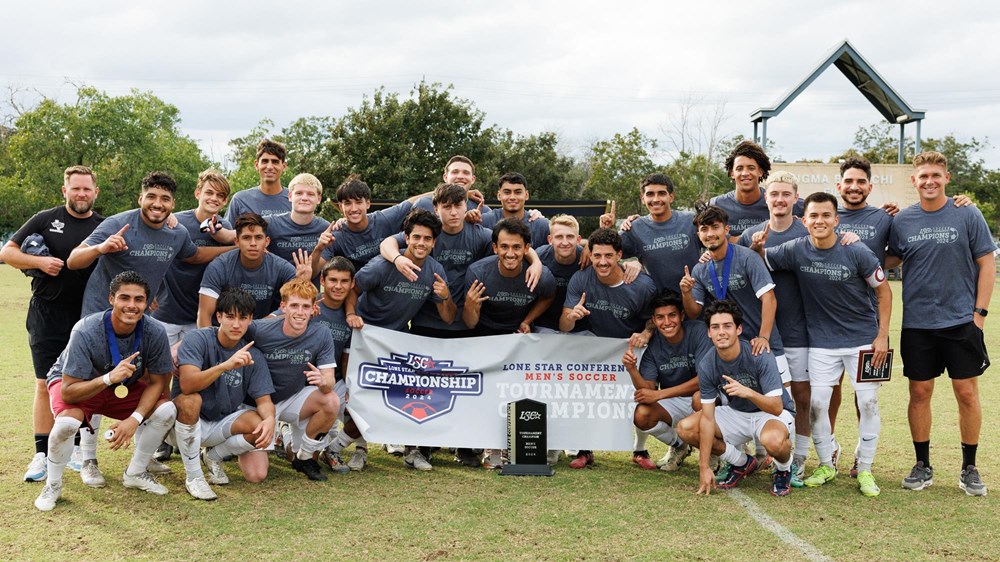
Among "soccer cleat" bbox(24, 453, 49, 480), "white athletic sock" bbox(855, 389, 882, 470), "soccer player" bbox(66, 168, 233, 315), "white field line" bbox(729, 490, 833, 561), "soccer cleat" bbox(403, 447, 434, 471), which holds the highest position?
"soccer player" bbox(66, 168, 233, 315)

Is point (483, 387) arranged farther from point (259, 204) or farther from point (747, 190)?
point (747, 190)

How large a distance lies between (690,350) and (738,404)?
62 centimetres

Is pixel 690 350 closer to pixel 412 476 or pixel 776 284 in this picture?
pixel 776 284

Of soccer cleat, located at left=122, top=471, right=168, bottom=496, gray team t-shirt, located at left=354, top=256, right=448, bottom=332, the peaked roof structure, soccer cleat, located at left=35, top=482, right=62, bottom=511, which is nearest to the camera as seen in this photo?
soccer cleat, located at left=35, top=482, right=62, bottom=511

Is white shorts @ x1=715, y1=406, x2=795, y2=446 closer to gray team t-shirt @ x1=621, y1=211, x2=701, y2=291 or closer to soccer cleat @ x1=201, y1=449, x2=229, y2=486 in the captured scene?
gray team t-shirt @ x1=621, y1=211, x2=701, y2=291

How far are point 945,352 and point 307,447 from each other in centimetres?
497

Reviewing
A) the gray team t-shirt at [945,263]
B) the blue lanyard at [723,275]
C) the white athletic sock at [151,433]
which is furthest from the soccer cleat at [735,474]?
the white athletic sock at [151,433]

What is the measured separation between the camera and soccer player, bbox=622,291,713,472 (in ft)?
20.9

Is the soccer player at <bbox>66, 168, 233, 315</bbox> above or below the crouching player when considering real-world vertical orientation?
above

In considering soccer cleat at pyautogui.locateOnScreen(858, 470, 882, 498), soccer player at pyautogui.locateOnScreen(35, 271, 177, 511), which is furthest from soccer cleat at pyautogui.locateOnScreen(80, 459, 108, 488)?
soccer cleat at pyautogui.locateOnScreen(858, 470, 882, 498)

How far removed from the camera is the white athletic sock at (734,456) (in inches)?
235

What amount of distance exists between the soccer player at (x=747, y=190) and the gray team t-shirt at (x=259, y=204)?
3.88 metres

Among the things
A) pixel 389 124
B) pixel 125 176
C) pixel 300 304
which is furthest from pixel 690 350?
pixel 125 176

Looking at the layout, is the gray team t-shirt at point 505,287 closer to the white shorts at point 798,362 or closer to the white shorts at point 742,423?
the white shorts at point 742,423
